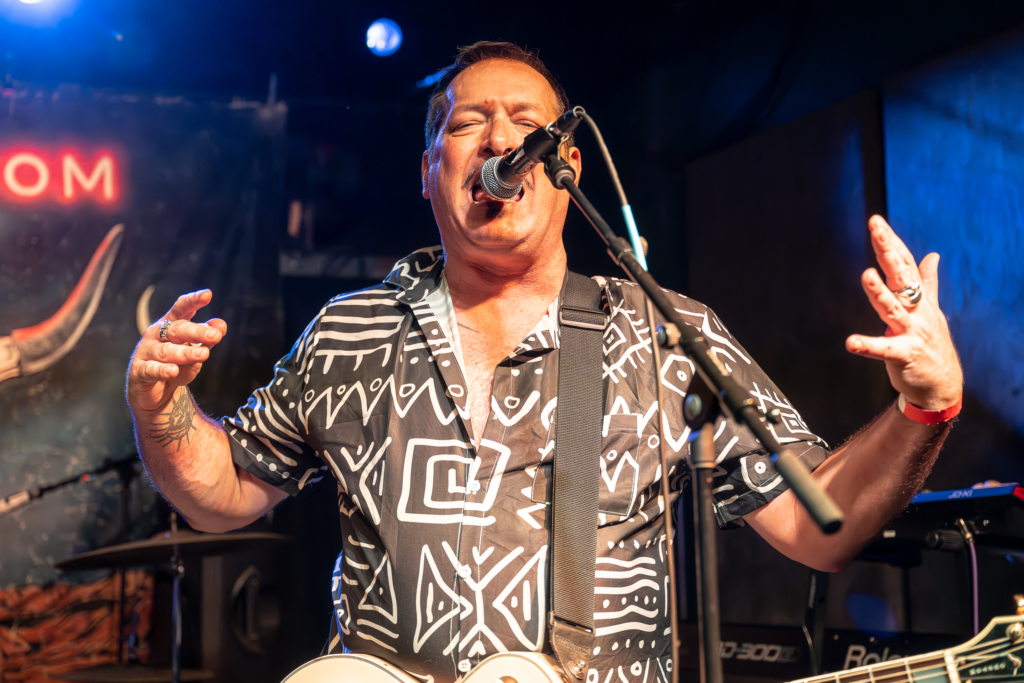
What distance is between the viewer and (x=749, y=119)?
3883 mm

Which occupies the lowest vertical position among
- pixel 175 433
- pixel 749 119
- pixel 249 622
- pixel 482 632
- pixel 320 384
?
pixel 249 622

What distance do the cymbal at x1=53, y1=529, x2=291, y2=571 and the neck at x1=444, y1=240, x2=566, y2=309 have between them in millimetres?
2080

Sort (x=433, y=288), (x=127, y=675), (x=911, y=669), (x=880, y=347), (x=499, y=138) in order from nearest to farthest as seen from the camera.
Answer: (x=880, y=347) → (x=911, y=669) → (x=499, y=138) → (x=433, y=288) → (x=127, y=675)

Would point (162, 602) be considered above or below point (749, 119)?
below

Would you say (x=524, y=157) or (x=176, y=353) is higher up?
(x=524, y=157)

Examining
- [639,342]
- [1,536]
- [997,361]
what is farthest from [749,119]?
[1,536]

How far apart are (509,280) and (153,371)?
2.74 feet

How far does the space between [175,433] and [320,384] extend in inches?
13.3

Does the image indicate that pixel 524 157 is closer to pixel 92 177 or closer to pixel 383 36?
pixel 383 36

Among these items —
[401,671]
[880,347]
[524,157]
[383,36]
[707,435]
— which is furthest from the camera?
[383,36]

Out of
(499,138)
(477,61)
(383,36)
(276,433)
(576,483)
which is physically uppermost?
(383,36)

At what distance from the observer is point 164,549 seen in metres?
3.46

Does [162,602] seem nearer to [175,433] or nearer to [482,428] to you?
[175,433]

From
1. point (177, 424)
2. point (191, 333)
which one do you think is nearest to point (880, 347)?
point (191, 333)
